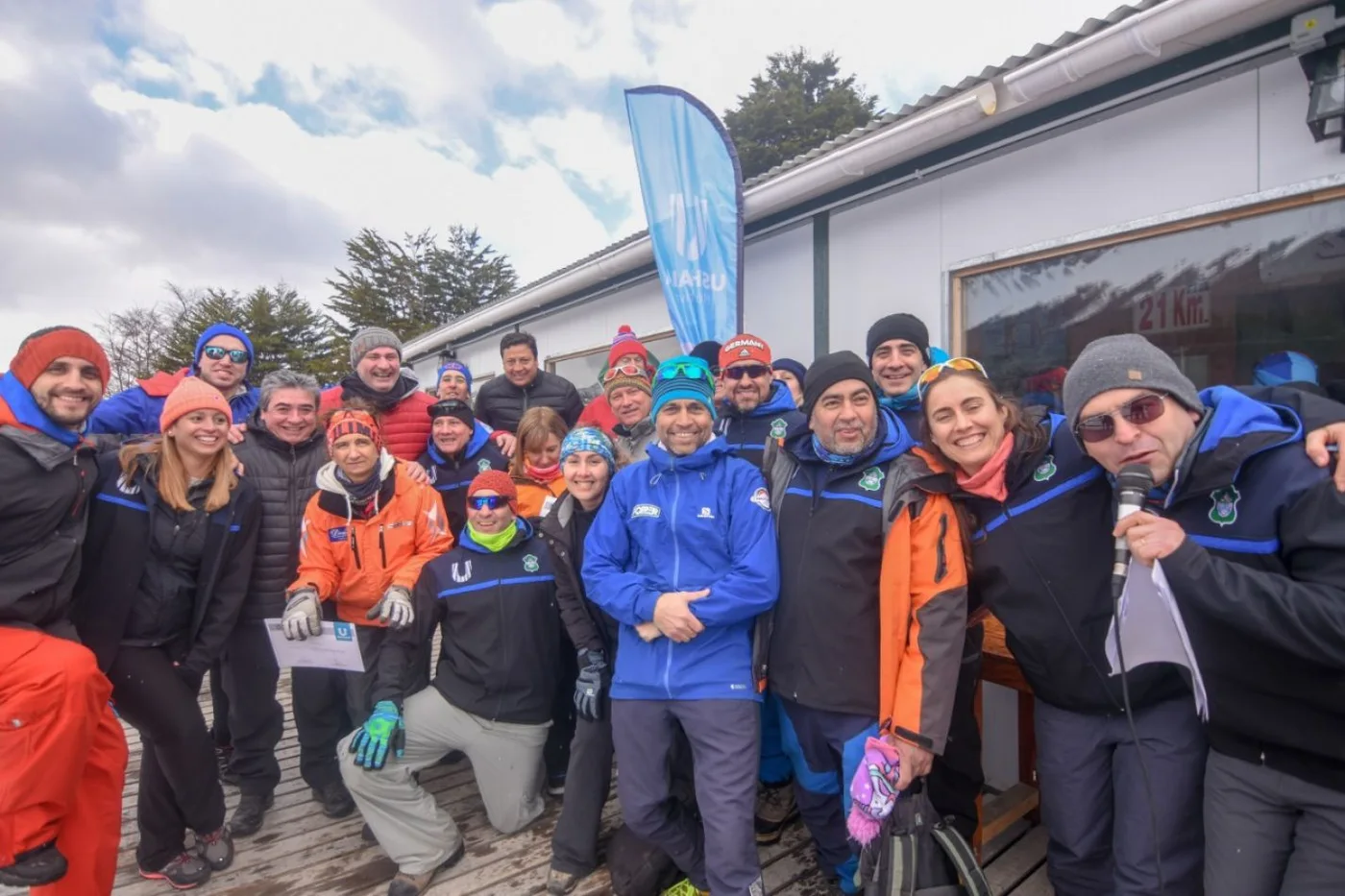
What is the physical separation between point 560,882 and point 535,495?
172 centimetres

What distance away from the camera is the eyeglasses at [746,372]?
3.36 meters

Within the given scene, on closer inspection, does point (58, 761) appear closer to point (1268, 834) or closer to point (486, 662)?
point (486, 662)

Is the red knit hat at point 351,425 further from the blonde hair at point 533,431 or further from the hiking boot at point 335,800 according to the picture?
the hiking boot at point 335,800

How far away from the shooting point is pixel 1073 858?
2.06m

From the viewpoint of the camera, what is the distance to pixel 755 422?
3369 millimetres

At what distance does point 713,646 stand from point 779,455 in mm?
783

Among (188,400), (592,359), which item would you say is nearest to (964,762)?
(188,400)

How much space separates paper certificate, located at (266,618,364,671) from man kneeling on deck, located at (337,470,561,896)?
0.14 m

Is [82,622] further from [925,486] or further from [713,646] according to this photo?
[925,486]

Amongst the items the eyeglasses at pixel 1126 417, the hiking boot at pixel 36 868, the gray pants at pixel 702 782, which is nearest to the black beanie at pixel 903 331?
the eyeglasses at pixel 1126 417

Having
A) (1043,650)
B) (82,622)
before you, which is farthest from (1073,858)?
(82,622)

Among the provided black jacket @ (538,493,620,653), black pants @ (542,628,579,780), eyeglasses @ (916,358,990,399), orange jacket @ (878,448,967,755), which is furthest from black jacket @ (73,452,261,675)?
eyeglasses @ (916,358,990,399)

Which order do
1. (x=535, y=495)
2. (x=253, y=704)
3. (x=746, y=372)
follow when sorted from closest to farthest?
(x=253, y=704) → (x=746, y=372) → (x=535, y=495)

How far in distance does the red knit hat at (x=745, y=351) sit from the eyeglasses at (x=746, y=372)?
3 centimetres
